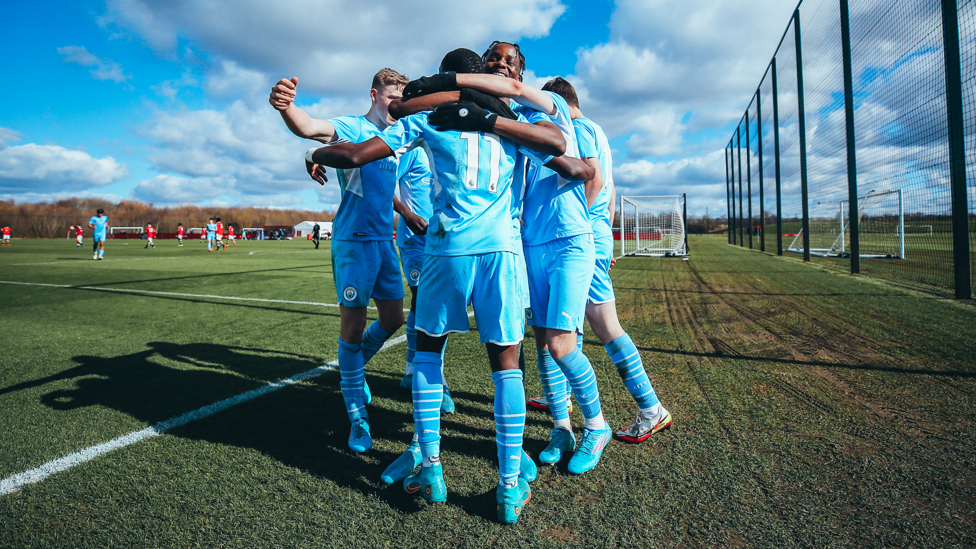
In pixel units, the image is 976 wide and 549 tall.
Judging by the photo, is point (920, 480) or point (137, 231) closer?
point (920, 480)

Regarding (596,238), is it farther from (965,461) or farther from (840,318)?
(840,318)

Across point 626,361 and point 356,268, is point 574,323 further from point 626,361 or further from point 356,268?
point 356,268

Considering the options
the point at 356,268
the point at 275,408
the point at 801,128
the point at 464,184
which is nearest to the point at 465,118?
the point at 464,184

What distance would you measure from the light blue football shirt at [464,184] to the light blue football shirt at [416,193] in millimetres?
1404

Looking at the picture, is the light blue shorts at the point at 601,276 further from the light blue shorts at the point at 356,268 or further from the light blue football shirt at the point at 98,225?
the light blue football shirt at the point at 98,225

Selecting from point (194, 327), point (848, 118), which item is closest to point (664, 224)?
point (848, 118)

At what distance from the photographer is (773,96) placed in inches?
675

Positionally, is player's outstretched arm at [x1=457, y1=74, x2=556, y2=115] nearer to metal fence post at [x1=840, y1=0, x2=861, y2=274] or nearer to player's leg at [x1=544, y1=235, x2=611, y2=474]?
player's leg at [x1=544, y1=235, x2=611, y2=474]

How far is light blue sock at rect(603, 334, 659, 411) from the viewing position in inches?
105

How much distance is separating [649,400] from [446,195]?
5.52 feet

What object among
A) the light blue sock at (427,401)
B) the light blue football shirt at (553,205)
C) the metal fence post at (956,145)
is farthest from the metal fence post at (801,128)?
the light blue sock at (427,401)

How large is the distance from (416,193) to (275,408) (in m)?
1.84

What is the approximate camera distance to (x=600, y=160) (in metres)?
2.81

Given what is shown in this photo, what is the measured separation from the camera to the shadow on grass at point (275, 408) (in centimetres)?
241
